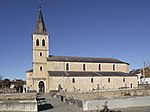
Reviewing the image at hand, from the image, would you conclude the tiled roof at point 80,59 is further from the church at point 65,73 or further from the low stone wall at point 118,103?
the low stone wall at point 118,103

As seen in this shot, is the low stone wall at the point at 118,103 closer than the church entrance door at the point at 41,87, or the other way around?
the low stone wall at the point at 118,103

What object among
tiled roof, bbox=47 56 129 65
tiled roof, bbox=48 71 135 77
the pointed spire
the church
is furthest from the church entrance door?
the pointed spire

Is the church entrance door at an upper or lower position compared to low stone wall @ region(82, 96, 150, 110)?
lower

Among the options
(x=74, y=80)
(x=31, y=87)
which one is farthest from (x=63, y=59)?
(x=31, y=87)

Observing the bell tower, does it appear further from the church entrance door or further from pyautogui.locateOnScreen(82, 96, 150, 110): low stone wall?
pyautogui.locateOnScreen(82, 96, 150, 110): low stone wall

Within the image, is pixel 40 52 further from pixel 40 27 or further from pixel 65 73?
pixel 65 73

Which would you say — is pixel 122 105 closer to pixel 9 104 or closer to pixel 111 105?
pixel 111 105

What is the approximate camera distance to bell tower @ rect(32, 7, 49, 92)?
57.4 m

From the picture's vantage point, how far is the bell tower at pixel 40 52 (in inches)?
2259

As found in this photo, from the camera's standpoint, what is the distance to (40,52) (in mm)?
59062

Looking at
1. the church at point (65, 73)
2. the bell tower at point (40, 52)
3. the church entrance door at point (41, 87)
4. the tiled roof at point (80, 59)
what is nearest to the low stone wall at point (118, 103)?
the church at point (65, 73)

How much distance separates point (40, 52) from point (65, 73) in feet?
27.9

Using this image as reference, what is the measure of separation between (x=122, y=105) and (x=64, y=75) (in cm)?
3686

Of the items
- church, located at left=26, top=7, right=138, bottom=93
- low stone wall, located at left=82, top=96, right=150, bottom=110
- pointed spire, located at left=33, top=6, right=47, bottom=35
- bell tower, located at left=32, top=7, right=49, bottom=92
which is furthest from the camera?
pointed spire, located at left=33, top=6, right=47, bottom=35
